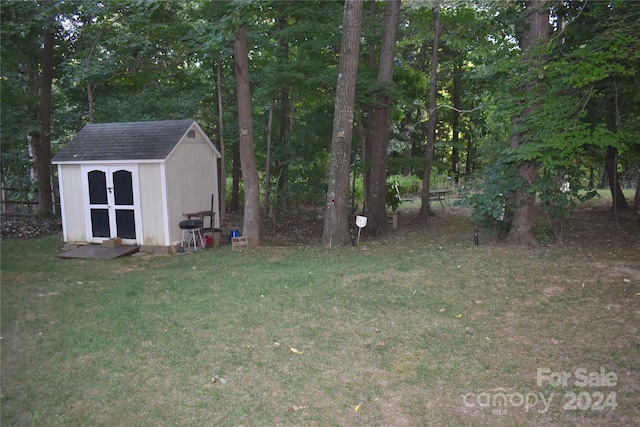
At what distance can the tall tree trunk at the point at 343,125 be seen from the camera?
366 inches

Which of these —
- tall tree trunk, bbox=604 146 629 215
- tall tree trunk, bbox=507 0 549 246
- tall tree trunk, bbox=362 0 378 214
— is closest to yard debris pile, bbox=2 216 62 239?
tall tree trunk, bbox=362 0 378 214

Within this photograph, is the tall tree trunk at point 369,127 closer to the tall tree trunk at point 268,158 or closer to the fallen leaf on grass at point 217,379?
the tall tree trunk at point 268,158

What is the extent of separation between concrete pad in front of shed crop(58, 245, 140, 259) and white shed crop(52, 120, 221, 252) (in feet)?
0.89

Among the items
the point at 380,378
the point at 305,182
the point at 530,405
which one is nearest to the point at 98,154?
the point at 305,182

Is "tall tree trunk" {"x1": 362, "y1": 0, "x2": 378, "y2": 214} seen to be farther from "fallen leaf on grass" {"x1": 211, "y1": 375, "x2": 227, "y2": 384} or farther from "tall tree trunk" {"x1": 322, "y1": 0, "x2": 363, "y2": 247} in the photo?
"fallen leaf on grass" {"x1": 211, "y1": 375, "x2": 227, "y2": 384}

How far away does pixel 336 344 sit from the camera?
178 inches

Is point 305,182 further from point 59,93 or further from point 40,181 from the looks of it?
point 59,93

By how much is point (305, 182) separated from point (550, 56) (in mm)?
7689

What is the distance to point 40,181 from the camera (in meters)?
14.5

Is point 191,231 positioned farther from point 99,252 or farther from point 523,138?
point 523,138

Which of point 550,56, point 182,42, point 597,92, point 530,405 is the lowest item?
point 530,405

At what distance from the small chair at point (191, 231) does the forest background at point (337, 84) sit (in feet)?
3.90

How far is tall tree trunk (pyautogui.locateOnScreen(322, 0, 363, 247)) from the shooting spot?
9.30 meters

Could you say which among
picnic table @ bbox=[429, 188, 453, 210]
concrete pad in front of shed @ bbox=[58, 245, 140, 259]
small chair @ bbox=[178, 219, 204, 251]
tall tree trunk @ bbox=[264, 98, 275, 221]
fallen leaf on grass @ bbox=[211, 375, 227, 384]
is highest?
tall tree trunk @ bbox=[264, 98, 275, 221]
